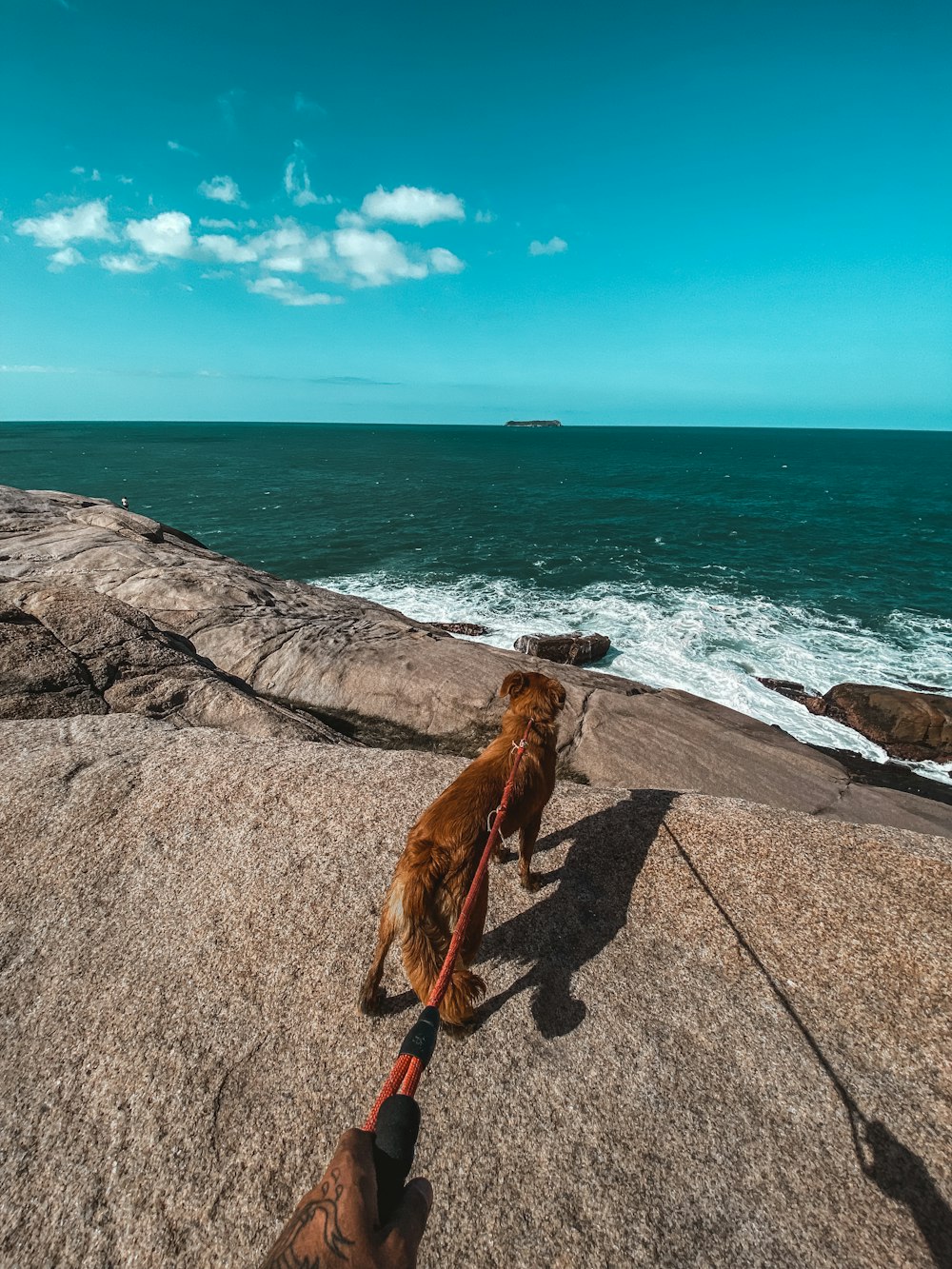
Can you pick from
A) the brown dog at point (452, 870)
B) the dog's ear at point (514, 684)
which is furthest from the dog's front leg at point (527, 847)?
the dog's ear at point (514, 684)

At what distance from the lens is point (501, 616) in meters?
28.4

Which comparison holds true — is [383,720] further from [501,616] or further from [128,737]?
[501,616]

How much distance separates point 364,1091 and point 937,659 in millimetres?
29307

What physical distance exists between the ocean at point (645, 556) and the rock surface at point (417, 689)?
699 centimetres

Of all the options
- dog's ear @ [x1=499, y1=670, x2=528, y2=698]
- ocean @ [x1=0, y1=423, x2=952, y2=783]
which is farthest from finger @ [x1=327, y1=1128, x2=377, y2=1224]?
ocean @ [x1=0, y1=423, x2=952, y2=783]

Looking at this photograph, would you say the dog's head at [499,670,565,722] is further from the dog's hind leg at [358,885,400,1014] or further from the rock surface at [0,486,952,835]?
the rock surface at [0,486,952,835]

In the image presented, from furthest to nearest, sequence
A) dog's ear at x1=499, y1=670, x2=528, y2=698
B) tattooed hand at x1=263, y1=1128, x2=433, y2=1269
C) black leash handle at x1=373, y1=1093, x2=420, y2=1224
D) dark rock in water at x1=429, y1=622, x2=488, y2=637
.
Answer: dark rock in water at x1=429, y1=622, x2=488, y2=637, dog's ear at x1=499, y1=670, x2=528, y2=698, black leash handle at x1=373, y1=1093, x2=420, y2=1224, tattooed hand at x1=263, y1=1128, x2=433, y2=1269

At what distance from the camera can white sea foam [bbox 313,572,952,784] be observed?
20.7m

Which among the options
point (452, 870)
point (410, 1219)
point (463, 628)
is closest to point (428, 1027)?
point (410, 1219)

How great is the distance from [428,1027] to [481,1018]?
6.48ft

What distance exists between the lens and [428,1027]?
266cm

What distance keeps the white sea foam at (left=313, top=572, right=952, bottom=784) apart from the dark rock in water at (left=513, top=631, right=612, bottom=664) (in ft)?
2.63

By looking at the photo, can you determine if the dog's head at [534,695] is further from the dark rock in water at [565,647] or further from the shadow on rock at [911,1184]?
the dark rock in water at [565,647]

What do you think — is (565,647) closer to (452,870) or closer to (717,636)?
(717,636)
